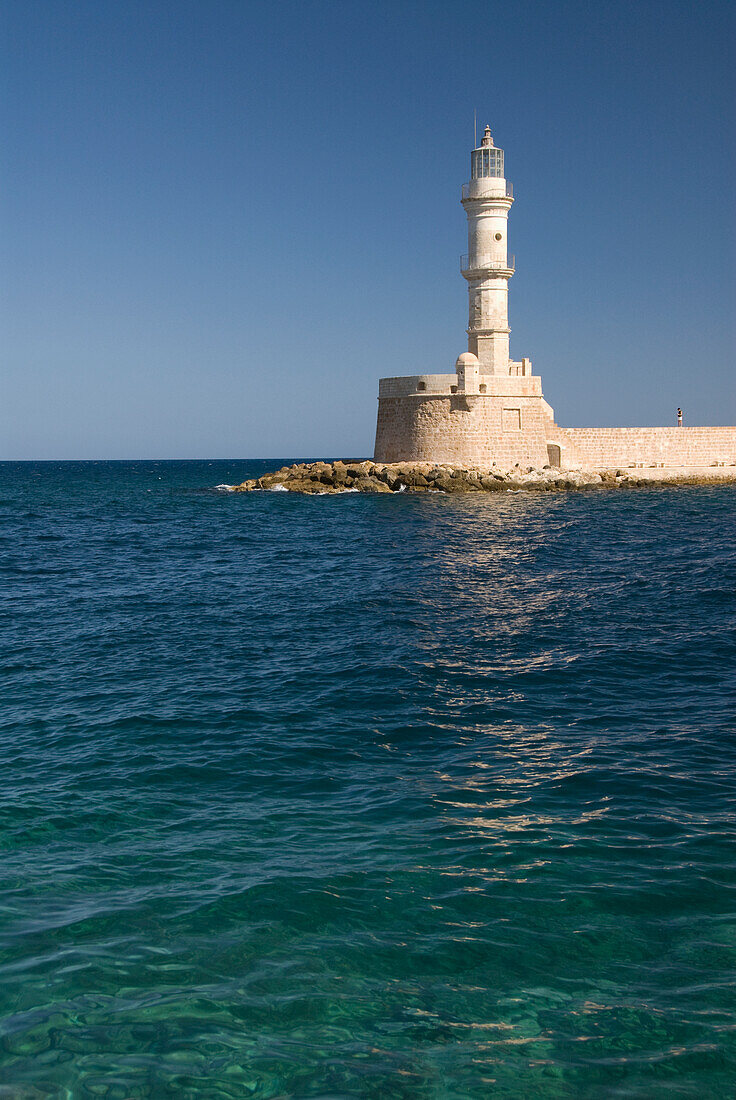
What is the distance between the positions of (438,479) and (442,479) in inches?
8.3

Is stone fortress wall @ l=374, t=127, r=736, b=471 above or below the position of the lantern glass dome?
below

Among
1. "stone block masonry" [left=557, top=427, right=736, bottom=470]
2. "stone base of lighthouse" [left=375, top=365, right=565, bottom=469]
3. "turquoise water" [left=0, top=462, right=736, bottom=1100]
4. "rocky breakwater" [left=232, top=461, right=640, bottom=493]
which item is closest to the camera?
"turquoise water" [left=0, top=462, right=736, bottom=1100]

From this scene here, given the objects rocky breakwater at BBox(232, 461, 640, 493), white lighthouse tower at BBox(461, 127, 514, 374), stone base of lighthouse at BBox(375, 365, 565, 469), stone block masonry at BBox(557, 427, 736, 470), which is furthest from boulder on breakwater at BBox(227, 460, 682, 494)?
white lighthouse tower at BBox(461, 127, 514, 374)

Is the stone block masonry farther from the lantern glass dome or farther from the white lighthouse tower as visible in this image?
the lantern glass dome

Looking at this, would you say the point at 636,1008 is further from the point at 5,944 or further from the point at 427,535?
the point at 427,535

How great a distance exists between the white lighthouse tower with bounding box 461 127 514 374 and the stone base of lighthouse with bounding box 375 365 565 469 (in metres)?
1.55

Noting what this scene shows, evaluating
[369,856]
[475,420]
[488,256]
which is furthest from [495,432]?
[369,856]

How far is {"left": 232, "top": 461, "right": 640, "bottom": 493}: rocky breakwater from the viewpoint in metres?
40.3

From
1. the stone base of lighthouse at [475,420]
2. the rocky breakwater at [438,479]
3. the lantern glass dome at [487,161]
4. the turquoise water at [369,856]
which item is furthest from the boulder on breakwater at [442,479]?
the turquoise water at [369,856]

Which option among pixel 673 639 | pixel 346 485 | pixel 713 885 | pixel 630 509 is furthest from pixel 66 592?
pixel 346 485

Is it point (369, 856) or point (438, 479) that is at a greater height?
point (438, 479)

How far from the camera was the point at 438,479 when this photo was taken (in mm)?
40375

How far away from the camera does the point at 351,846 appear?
19.5 feet

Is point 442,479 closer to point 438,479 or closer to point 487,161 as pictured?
point 438,479
